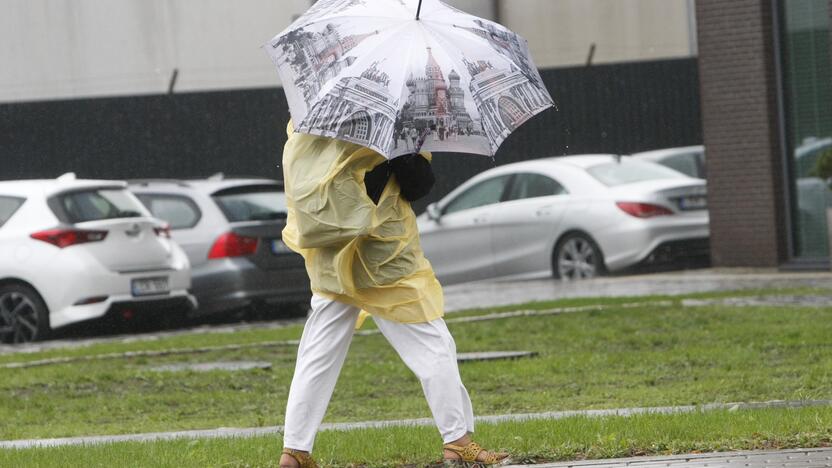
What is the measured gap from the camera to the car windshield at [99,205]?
50.9 ft

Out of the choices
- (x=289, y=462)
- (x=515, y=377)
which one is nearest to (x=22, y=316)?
(x=515, y=377)

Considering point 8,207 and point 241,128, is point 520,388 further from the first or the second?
point 241,128

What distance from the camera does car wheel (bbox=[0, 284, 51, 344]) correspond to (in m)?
15.4

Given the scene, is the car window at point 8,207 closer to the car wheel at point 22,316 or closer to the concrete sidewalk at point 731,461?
the car wheel at point 22,316

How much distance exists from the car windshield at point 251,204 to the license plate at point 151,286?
110 cm

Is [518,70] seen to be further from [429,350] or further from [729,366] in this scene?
[729,366]

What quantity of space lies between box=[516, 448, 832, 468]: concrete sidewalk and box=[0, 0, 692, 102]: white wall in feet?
55.7

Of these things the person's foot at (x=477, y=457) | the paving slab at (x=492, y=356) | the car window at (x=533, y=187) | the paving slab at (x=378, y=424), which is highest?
the car window at (x=533, y=187)

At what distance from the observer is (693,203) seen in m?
18.7

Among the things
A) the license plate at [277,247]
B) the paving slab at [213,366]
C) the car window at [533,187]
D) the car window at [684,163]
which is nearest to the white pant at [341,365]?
the paving slab at [213,366]

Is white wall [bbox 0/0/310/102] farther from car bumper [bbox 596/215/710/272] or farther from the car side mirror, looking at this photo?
car bumper [bbox 596/215/710/272]

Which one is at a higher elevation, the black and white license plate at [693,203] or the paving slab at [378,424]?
the black and white license plate at [693,203]

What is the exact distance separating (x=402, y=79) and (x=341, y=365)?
1.17 m

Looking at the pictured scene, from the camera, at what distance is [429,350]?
647 centimetres
